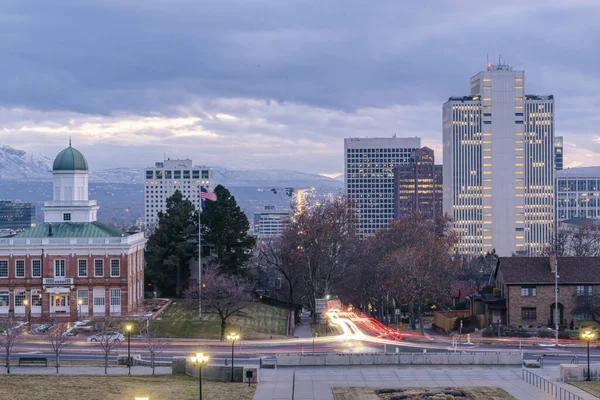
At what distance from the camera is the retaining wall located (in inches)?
→ 2518

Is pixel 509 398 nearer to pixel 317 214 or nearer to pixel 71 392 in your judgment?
pixel 71 392

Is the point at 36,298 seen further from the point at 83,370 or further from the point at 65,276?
the point at 83,370

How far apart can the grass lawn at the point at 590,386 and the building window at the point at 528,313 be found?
35302 mm

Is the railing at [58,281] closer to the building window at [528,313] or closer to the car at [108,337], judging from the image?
the car at [108,337]

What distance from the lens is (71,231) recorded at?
322ft

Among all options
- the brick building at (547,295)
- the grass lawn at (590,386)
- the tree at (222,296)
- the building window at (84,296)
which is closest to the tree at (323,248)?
the tree at (222,296)

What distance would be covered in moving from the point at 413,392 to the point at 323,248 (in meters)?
53.5

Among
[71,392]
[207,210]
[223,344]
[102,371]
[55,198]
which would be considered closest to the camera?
[71,392]

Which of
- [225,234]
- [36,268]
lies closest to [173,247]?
[225,234]

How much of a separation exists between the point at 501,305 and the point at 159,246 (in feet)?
136

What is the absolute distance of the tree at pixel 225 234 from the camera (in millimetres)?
109375

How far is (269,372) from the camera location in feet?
201

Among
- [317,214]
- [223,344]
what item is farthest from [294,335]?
[317,214]

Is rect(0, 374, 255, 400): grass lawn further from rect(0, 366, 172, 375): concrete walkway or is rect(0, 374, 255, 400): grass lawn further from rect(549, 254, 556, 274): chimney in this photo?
rect(549, 254, 556, 274): chimney
